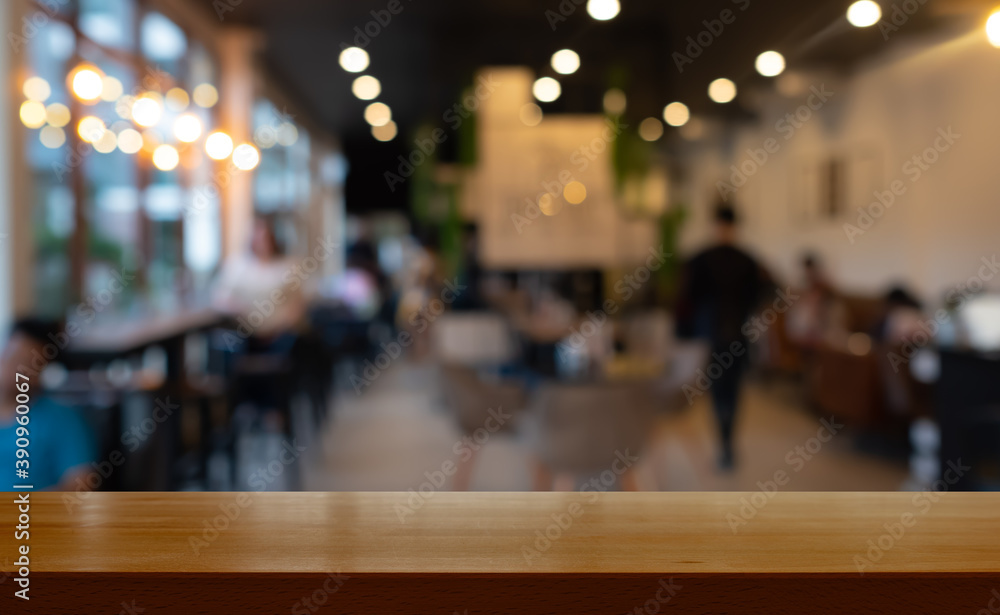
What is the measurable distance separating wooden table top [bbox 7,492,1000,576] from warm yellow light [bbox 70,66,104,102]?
376 centimetres

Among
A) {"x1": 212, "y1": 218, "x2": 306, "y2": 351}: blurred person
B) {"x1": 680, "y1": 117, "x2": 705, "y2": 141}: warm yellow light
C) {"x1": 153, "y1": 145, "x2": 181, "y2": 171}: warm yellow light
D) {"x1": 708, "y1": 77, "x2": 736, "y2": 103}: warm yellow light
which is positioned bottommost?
{"x1": 212, "y1": 218, "x2": 306, "y2": 351}: blurred person

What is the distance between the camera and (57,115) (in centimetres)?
495

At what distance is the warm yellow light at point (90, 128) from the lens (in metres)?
4.96

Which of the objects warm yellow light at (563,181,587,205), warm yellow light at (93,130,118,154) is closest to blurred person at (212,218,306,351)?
warm yellow light at (93,130,118,154)

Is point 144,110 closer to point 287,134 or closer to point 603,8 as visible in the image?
point 603,8

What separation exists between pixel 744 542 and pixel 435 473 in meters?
4.58

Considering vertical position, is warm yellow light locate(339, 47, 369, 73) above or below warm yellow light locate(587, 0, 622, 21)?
above

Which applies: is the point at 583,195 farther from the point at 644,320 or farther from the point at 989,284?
the point at 989,284

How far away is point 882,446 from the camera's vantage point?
19.1 feet

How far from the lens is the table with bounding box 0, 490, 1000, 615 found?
79 cm

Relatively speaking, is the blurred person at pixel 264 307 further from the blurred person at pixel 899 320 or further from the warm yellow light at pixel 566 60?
the blurred person at pixel 899 320

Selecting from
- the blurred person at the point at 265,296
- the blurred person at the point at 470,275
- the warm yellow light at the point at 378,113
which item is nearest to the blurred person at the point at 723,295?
the blurred person at the point at 470,275

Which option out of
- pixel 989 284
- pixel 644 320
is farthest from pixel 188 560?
pixel 989 284

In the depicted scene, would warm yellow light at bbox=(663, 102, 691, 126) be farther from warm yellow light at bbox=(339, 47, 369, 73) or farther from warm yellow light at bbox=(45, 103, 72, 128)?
warm yellow light at bbox=(45, 103, 72, 128)
